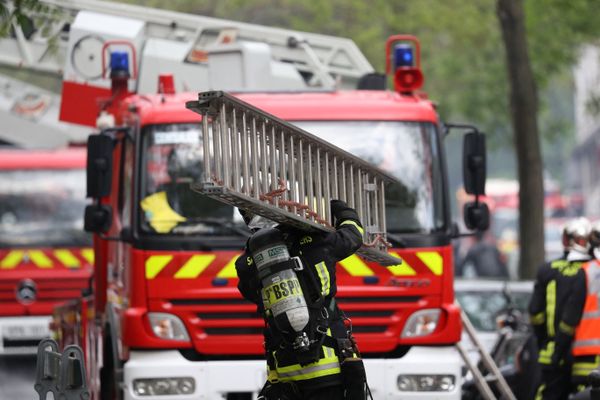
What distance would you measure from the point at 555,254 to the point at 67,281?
15.8 m

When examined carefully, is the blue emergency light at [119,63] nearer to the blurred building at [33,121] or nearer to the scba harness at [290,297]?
the scba harness at [290,297]

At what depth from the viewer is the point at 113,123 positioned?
466 inches

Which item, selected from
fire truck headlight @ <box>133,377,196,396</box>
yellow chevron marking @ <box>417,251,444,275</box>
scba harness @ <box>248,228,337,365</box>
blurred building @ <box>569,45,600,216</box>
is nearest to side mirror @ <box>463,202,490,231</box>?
yellow chevron marking @ <box>417,251,444,275</box>

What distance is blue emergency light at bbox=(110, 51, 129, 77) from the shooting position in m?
11.9

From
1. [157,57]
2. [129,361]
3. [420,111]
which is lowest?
[129,361]

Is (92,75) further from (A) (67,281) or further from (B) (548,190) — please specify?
(B) (548,190)

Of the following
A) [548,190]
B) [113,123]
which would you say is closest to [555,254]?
[113,123]

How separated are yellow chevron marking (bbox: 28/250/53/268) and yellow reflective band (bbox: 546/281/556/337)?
24.8 feet

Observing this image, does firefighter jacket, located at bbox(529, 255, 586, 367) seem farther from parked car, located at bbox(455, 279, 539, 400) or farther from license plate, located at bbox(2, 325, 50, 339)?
license plate, located at bbox(2, 325, 50, 339)

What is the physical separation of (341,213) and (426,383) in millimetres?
2679

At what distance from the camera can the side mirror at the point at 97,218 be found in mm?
10719

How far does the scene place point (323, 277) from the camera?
773 cm


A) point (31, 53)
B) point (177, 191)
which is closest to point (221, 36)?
point (31, 53)

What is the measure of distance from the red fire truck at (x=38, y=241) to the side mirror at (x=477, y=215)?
664cm
